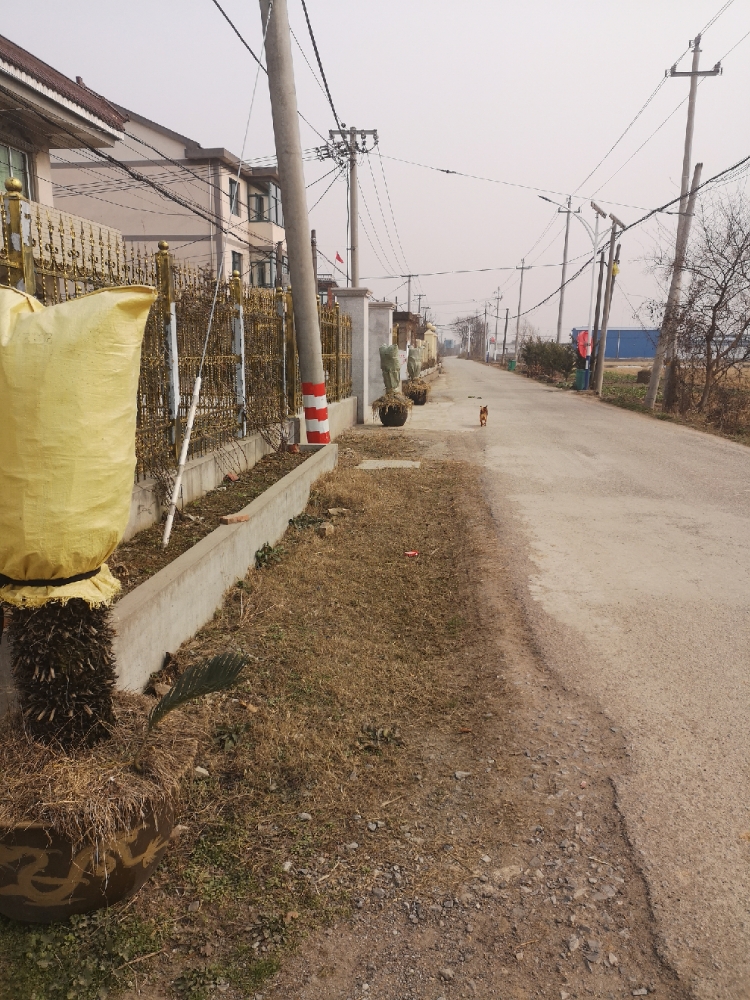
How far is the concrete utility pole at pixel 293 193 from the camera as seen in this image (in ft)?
24.9

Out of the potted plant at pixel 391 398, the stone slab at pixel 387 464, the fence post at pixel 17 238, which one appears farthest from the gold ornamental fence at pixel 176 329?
the potted plant at pixel 391 398

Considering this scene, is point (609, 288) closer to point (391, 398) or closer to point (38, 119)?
point (391, 398)

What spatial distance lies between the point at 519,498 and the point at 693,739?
508 centimetres

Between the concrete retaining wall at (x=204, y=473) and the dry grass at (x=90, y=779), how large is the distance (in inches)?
76.2

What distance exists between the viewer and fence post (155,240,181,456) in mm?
5621

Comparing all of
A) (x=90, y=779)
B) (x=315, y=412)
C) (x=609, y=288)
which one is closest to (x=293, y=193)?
(x=315, y=412)

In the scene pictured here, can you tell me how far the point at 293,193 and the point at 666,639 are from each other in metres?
6.19

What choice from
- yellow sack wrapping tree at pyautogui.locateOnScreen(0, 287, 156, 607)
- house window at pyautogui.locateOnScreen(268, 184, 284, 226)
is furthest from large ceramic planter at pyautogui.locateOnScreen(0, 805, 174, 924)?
house window at pyautogui.locateOnScreen(268, 184, 284, 226)

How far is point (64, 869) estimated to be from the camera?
2121 millimetres

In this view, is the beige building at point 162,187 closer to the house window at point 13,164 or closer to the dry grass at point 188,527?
the house window at point 13,164

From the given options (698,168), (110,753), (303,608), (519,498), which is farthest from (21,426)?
(698,168)

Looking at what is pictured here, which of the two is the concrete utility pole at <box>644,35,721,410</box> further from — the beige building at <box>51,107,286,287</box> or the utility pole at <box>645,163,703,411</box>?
the beige building at <box>51,107,286,287</box>

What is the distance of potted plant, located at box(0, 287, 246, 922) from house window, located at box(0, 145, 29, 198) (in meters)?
10.6

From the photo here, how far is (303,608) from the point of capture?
4.75 meters
